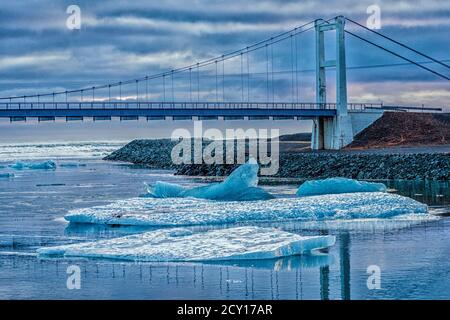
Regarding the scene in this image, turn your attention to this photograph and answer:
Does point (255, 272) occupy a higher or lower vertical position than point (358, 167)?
lower

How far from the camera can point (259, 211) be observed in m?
21.9

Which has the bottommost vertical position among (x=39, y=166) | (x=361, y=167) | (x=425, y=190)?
(x=425, y=190)

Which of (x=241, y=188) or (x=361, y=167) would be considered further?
(x=361, y=167)

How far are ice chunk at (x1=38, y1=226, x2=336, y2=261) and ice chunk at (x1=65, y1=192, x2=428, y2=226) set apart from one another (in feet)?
10.7

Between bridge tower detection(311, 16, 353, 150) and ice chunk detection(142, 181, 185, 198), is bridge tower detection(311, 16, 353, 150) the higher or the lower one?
the higher one

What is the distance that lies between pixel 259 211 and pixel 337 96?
129 feet

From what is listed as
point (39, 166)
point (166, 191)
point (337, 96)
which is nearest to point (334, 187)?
point (166, 191)

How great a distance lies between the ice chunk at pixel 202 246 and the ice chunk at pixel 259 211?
128 inches

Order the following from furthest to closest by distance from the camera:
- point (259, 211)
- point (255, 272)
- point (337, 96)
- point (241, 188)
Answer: point (337, 96), point (241, 188), point (259, 211), point (255, 272)

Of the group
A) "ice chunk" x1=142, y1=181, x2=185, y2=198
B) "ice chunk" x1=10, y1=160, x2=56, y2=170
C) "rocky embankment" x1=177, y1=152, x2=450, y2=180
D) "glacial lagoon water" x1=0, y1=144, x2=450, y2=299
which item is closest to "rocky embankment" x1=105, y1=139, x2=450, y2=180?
"rocky embankment" x1=177, y1=152, x2=450, y2=180

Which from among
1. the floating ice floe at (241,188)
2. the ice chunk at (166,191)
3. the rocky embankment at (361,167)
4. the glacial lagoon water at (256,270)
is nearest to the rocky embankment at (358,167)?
the rocky embankment at (361,167)

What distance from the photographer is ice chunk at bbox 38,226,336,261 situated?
15.2 meters

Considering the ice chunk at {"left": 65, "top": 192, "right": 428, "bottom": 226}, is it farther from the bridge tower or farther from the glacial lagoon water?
the bridge tower

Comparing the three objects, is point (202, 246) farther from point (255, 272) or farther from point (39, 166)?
point (39, 166)
